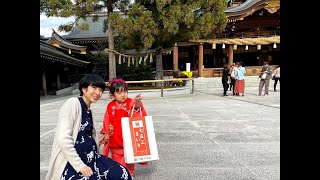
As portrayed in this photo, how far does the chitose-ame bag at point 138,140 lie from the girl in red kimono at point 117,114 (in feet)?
0.60

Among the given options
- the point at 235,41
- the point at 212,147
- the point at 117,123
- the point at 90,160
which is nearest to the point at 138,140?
the point at 117,123

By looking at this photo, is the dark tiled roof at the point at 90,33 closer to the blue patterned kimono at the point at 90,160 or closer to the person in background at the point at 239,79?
the person in background at the point at 239,79

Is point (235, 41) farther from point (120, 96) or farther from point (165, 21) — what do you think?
point (120, 96)

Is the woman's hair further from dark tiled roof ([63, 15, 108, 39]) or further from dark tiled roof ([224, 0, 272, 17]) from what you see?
dark tiled roof ([224, 0, 272, 17])

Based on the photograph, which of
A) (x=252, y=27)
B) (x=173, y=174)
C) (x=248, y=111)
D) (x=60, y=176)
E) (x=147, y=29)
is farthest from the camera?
(x=252, y=27)

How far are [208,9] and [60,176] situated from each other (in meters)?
12.3

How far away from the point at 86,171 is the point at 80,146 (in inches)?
7.4

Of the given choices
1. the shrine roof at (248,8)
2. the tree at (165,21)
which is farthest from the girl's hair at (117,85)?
the shrine roof at (248,8)

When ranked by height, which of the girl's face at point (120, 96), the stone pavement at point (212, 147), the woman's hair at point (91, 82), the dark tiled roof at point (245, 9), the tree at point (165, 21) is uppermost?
the dark tiled roof at point (245, 9)

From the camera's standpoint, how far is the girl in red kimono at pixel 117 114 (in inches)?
101
